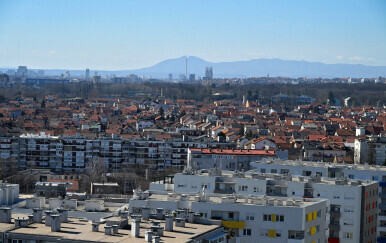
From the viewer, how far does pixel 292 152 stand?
34.2 metres

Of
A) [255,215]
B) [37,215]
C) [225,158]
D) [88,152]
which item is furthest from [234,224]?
[88,152]

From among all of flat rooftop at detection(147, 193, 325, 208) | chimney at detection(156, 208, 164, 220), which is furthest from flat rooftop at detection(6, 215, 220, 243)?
flat rooftop at detection(147, 193, 325, 208)

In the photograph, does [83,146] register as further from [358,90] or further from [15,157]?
[358,90]

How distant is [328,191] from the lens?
14930mm

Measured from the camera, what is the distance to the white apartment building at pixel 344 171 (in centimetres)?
1680

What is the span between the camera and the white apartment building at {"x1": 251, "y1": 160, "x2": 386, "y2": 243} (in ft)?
55.1

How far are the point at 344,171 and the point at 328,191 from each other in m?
2.66

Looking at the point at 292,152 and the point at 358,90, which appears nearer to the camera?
the point at 292,152

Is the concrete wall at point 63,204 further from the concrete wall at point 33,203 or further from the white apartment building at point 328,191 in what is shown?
the white apartment building at point 328,191

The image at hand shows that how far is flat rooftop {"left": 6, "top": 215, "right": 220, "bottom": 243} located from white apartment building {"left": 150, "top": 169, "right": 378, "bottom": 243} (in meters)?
4.05

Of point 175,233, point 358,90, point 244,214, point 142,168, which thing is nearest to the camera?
point 175,233

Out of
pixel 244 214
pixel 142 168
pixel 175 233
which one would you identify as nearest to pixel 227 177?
pixel 244 214

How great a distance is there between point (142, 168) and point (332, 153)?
7.36 metres

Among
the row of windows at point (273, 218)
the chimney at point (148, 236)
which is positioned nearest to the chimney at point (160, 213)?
the row of windows at point (273, 218)
